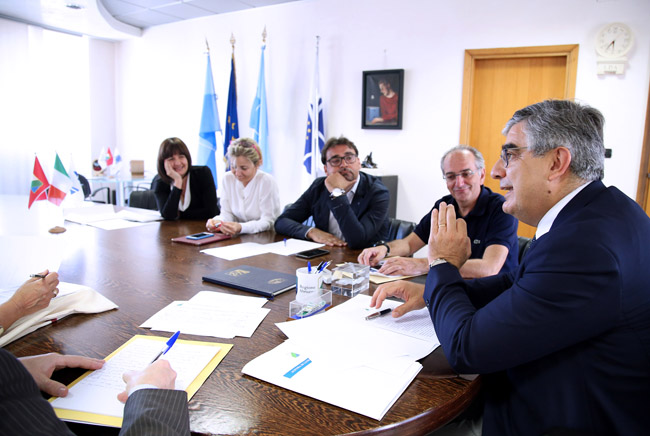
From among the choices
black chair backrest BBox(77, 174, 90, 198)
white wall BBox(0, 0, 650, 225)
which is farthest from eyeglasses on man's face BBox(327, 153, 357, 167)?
black chair backrest BBox(77, 174, 90, 198)

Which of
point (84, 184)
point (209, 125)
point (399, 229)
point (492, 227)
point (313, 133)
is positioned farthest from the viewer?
point (209, 125)

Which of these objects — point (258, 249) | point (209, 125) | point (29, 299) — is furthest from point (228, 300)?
point (209, 125)

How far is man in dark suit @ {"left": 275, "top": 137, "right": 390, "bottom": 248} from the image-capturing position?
244cm

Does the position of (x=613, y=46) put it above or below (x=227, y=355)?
above

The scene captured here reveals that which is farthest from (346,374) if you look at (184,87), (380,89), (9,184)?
(9,184)

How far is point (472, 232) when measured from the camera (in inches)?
83.3

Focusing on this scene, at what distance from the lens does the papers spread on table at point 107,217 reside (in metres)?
2.79

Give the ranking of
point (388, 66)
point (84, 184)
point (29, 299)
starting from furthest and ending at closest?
1. point (84, 184)
2. point (388, 66)
3. point (29, 299)

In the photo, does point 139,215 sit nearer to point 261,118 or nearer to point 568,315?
point 261,118

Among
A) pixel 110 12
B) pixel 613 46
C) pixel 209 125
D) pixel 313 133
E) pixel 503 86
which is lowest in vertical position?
pixel 313 133

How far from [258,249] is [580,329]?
157 centimetres

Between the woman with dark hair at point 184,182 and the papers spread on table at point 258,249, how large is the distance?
1057 millimetres

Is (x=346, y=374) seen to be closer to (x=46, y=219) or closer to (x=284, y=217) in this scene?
(x=284, y=217)

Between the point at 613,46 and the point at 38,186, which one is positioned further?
the point at 613,46
